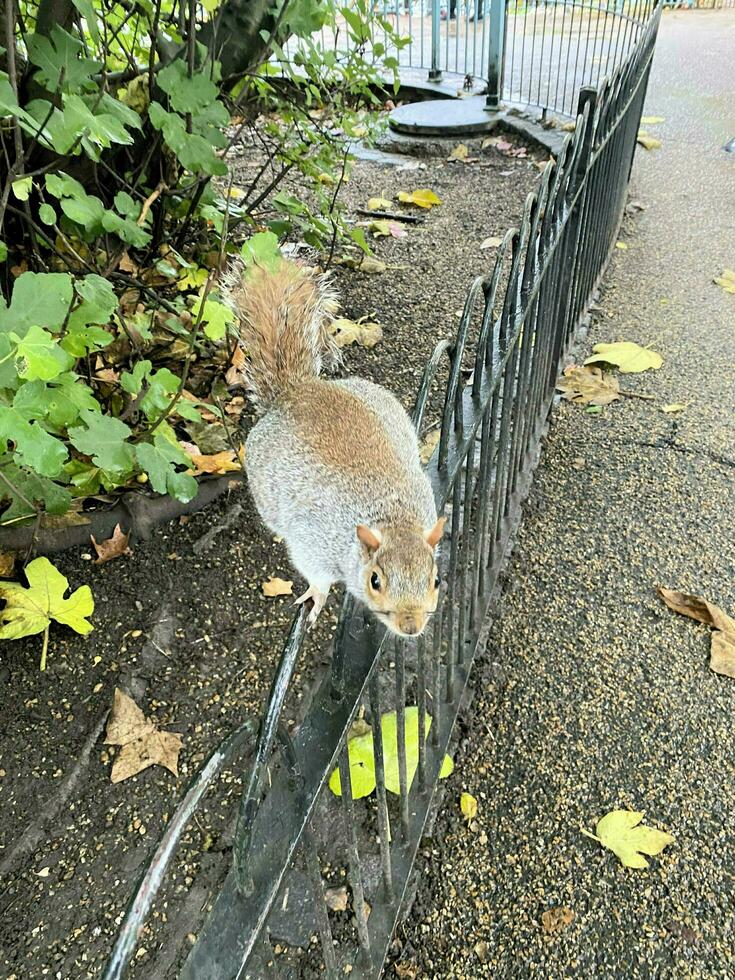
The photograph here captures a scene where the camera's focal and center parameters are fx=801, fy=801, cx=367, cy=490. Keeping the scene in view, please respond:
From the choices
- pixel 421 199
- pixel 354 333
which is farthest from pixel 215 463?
pixel 421 199

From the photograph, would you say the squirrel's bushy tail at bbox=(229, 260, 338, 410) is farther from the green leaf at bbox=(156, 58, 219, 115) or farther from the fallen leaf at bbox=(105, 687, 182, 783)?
the fallen leaf at bbox=(105, 687, 182, 783)

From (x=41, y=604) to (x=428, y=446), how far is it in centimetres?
134

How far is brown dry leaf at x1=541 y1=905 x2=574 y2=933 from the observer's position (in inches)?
67.4

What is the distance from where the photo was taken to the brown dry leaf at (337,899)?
170 centimetres

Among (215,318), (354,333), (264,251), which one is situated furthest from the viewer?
(354,333)

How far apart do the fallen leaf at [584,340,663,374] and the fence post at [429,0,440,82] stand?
16.0 feet

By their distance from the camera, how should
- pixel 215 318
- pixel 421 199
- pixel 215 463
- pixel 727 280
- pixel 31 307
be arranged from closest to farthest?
1. pixel 31 307
2. pixel 215 318
3. pixel 215 463
4. pixel 727 280
5. pixel 421 199

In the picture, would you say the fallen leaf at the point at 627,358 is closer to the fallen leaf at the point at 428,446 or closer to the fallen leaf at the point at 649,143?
the fallen leaf at the point at 428,446

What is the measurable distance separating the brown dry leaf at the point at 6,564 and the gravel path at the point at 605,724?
53.1 inches

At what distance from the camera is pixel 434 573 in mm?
1512

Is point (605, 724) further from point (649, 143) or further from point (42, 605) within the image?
point (649, 143)

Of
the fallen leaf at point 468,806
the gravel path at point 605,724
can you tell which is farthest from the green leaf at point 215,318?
the fallen leaf at point 468,806

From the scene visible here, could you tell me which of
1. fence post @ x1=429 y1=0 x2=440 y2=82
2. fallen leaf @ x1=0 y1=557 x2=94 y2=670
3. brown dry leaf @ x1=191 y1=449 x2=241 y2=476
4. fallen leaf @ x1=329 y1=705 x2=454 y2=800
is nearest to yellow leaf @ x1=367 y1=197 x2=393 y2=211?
brown dry leaf @ x1=191 y1=449 x2=241 y2=476

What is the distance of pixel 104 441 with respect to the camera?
1.79 m
